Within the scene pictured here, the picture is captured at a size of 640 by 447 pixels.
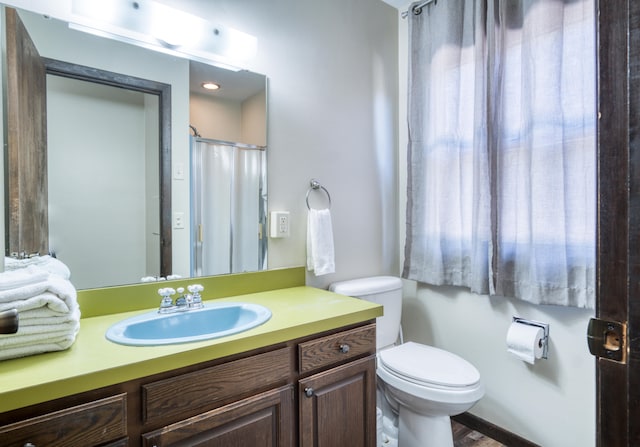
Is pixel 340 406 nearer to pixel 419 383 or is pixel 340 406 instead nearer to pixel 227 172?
pixel 419 383

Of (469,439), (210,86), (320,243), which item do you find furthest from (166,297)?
(469,439)

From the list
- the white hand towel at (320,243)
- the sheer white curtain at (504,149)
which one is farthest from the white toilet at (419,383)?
the sheer white curtain at (504,149)

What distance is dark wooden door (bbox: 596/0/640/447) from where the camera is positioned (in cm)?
44

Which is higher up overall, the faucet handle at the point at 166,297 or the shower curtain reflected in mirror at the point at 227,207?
the shower curtain reflected in mirror at the point at 227,207

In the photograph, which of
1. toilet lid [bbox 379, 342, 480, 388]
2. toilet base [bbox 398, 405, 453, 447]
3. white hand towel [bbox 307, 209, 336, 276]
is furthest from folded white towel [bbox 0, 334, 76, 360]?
toilet base [bbox 398, 405, 453, 447]

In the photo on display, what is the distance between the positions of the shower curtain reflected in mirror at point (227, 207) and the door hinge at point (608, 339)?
135 cm

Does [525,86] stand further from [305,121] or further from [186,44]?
[186,44]

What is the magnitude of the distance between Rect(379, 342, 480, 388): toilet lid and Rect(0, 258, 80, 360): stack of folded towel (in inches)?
49.3

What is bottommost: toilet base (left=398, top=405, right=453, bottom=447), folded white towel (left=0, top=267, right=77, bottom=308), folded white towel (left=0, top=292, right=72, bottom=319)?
toilet base (left=398, top=405, right=453, bottom=447)

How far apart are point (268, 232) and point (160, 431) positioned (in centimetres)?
95

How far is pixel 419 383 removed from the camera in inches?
58.8

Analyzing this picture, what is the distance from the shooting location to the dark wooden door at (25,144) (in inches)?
45.2

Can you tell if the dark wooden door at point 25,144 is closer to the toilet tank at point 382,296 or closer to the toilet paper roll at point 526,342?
the toilet tank at point 382,296

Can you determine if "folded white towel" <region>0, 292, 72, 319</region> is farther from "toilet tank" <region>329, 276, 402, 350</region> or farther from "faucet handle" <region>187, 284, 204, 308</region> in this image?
"toilet tank" <region>329, 276, 402, 350</region>
